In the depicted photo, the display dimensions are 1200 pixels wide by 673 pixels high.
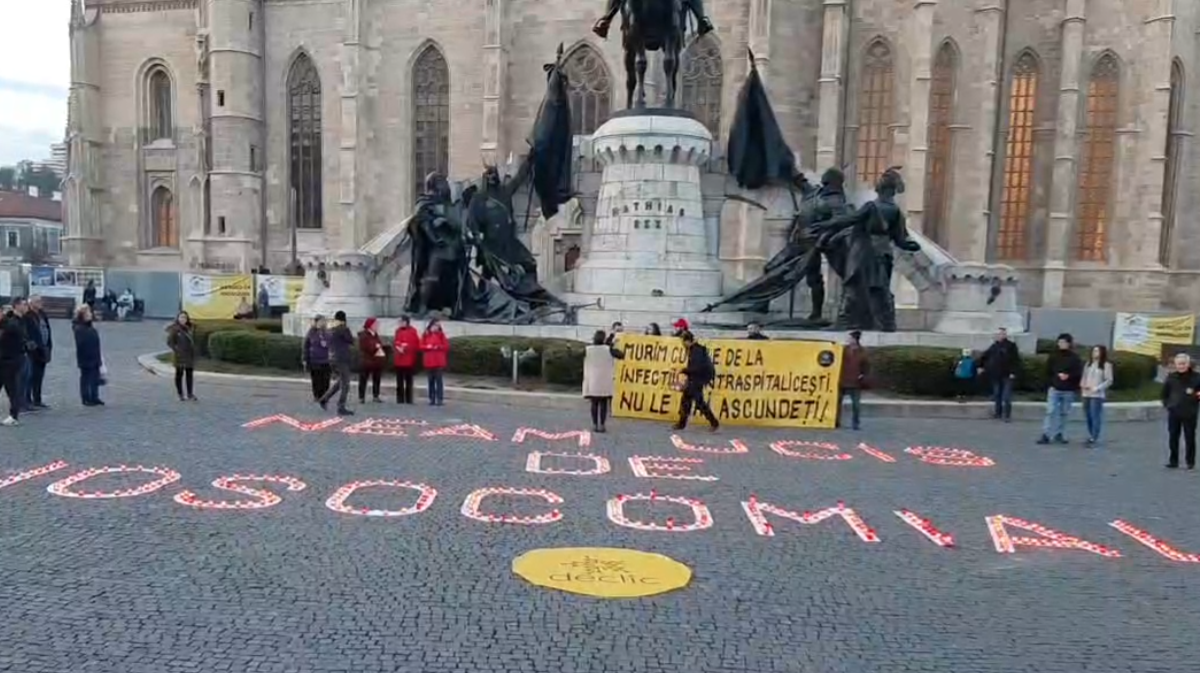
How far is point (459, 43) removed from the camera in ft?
136

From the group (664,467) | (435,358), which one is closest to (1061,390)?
(664,467)

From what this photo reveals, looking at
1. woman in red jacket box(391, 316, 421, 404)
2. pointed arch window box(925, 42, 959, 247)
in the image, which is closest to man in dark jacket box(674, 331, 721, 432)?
woman in red jacket box(391, 316, 421, 404)

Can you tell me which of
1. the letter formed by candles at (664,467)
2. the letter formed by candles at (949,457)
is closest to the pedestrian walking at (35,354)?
the letter formed by candles at (664,467)

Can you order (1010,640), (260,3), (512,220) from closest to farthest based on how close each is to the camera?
(1010,640)
(512,220)
(260,3)

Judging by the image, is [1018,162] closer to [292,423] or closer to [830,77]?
[830,77]

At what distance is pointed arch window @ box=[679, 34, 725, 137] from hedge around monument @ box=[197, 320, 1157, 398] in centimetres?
2476

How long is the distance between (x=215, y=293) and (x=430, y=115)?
593 inches

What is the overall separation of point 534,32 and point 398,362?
29.9 metres

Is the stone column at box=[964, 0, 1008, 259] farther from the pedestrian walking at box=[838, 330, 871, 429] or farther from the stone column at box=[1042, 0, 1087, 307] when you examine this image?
the pedestrian walking at box=[838, 330, 871, 429]

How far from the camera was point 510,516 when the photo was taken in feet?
25.5

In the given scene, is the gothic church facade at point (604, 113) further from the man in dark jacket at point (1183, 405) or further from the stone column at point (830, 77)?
the man in dark jacket at point (1183, 405)

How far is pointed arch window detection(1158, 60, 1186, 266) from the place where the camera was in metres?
38.3

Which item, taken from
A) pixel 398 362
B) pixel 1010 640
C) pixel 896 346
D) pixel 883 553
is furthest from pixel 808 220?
pixel 1010 640

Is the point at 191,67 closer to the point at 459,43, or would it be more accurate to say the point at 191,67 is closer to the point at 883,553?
the point at 459,43
